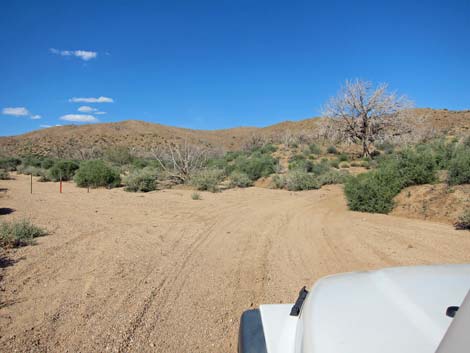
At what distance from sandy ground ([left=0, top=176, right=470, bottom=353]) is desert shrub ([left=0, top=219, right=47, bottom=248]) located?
354 mm

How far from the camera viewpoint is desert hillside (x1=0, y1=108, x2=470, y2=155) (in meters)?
61.3

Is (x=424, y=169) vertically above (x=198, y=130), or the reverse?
(x=198, y=130)

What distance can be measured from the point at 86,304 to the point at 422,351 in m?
4.06

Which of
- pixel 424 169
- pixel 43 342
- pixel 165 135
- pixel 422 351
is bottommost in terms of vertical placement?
pixel 43 342

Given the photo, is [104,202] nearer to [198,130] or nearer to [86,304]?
[86,304]

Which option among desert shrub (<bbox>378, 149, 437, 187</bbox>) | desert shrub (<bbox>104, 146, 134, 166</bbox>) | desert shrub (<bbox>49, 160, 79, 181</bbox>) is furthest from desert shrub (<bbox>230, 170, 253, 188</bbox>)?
desert shrub (<bbox>104, 146, 134, 166</bbox>)

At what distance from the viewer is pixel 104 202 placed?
12.8 m

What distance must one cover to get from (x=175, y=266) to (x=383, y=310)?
451 cm

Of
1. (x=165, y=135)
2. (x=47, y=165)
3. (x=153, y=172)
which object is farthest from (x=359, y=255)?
(x=165, y=135)

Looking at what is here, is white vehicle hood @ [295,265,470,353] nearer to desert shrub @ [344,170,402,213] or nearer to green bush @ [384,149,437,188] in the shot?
desert shrub @ [344,170,402,213]

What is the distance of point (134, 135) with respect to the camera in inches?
3054

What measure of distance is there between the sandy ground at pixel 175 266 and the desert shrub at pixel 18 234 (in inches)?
13.9

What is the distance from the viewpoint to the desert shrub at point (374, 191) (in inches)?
393

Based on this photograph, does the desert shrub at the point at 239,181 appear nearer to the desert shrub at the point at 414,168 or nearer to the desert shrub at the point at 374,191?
the desert shrub at the point at 374,191
